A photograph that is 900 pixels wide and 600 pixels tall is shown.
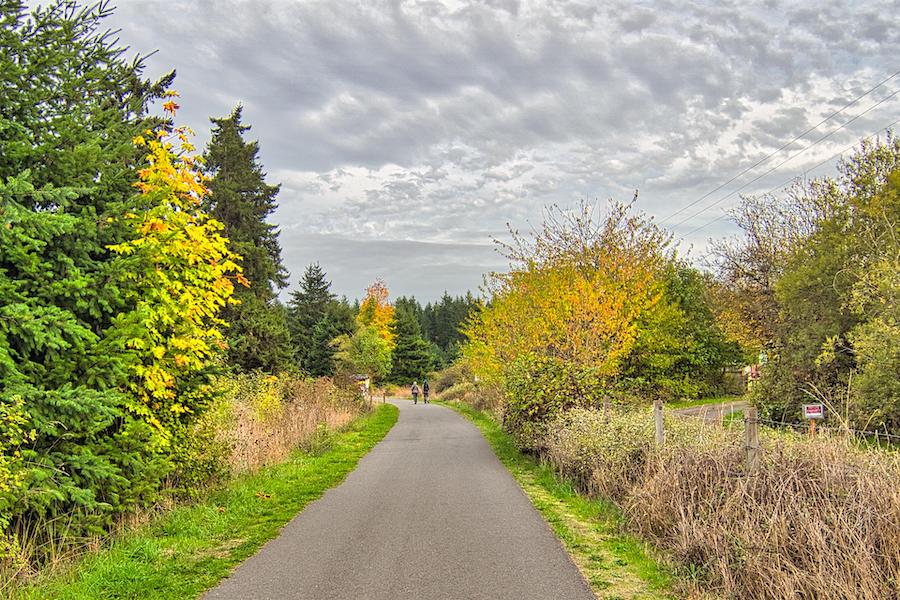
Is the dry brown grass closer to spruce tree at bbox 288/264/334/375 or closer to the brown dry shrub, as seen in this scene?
the brown dry shrub

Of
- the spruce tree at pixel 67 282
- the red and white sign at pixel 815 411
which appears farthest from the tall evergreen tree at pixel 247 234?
the red and white sign at pixel 815 411

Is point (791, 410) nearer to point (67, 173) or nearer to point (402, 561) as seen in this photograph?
point (402, 561)

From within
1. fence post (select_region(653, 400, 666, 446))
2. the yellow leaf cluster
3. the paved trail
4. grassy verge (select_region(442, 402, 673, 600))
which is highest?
the yellow leaf cluster

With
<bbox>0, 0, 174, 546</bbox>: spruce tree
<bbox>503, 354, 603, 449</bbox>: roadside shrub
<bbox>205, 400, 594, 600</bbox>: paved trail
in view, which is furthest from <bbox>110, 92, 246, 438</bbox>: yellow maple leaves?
<bbox>503, 354, 603, 449</bbox>: roadside shrub

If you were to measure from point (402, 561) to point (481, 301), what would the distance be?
1952 centimetres

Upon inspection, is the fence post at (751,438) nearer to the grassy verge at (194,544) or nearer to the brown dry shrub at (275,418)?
the grassy verge at (194,544)

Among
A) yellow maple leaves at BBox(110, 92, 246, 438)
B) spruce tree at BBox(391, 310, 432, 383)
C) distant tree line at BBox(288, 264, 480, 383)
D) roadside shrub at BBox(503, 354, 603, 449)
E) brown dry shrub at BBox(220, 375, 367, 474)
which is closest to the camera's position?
yellow maple leaves at BBox(110, 92, 246, 438)

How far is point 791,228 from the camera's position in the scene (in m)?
32.7

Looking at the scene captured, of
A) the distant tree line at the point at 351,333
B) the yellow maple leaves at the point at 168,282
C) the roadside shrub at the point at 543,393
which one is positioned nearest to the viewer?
the yellow maple leaves at the point at 168,282

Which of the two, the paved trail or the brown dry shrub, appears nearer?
the paved trail

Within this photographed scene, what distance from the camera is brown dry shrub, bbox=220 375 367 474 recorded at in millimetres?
12672

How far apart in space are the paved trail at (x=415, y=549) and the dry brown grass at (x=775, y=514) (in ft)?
3.94

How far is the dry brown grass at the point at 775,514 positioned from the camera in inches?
195

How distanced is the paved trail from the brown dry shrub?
2.16 meters
